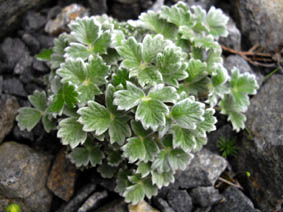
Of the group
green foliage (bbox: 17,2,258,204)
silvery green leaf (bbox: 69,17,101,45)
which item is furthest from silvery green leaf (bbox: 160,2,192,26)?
silvery green leaf (bbox: 69,17,101,45)

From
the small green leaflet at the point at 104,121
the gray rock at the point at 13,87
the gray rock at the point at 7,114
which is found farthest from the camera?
the gray rock at the point at 13,87

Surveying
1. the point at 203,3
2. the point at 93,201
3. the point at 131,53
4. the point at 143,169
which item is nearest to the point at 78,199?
the point at 93,201

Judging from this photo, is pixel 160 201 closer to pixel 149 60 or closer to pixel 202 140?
pixel 202 140

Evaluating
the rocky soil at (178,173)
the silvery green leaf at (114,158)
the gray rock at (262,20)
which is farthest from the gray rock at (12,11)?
the gray rock at (262,20)

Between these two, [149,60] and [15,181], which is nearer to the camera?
[149,60]

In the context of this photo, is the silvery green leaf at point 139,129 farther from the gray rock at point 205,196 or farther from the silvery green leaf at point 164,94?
the gray rock at point 205,196

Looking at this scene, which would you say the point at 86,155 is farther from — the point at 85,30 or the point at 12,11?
the point at 12,11

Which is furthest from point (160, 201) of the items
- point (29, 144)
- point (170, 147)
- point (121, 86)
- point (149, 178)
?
point (29, 144)
